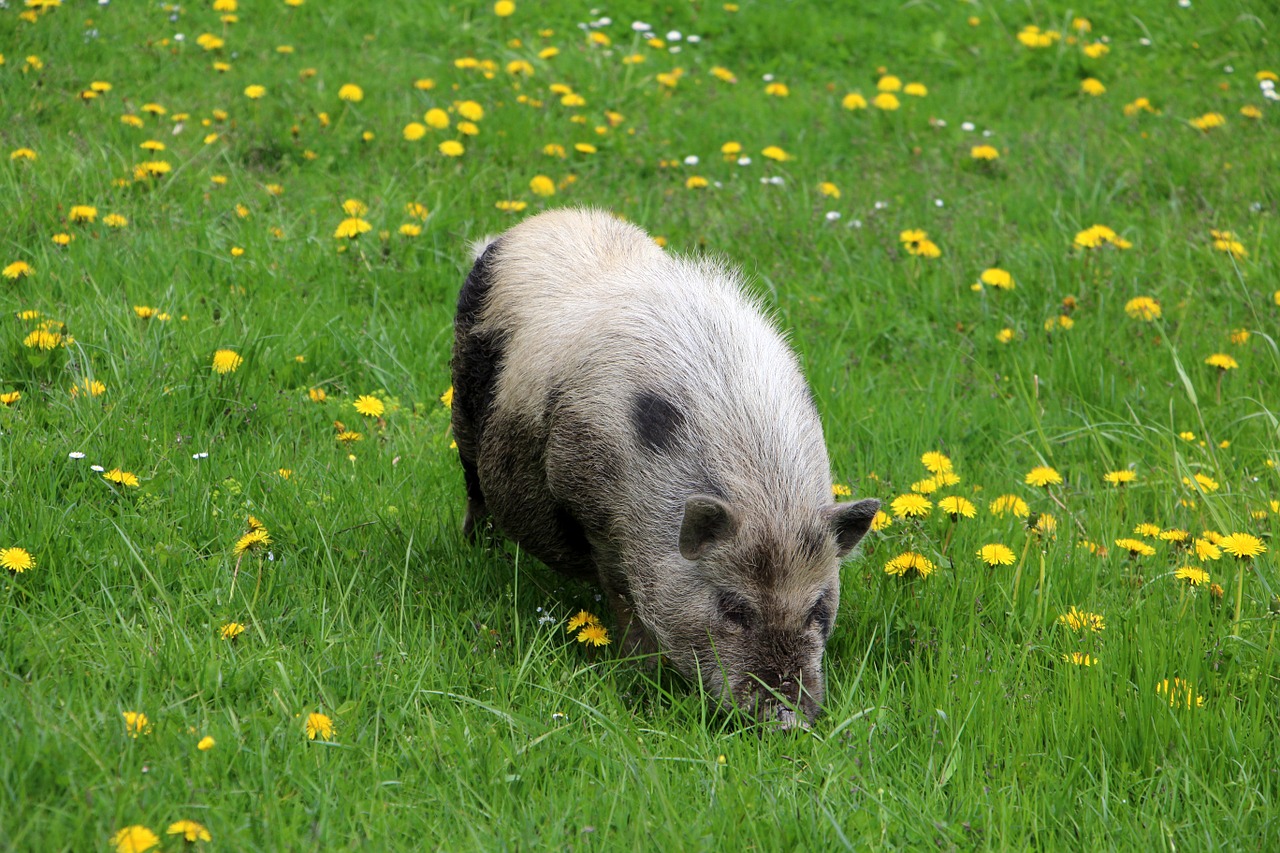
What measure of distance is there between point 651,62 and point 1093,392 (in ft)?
15.4

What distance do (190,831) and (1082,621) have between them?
292cm

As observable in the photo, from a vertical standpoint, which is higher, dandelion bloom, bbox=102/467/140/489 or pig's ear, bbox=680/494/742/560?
pig's ear, bbox=680/494/742/560

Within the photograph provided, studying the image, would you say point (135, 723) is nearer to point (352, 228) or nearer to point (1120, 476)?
point (352, 228)

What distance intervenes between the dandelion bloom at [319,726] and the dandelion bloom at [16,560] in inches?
44.8

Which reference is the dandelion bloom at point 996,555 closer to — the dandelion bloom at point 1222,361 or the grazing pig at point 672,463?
the grazing pig at point 672,463

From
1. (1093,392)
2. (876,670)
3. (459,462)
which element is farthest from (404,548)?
(1093,392)

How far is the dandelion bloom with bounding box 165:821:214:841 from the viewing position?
2825mm

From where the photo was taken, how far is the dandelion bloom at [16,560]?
151 inches

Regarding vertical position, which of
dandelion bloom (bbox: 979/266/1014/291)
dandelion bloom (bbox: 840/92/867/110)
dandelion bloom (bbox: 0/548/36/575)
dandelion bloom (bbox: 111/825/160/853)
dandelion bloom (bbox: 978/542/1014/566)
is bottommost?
dandelion bloom (bbox: 978/542/1014/566)

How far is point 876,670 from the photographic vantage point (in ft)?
13.6

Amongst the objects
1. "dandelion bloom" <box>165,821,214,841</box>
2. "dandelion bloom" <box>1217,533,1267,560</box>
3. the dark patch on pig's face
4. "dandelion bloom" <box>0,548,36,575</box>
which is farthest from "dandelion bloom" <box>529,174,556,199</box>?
"dandelion bloom" <box>165,821,214,841</box>

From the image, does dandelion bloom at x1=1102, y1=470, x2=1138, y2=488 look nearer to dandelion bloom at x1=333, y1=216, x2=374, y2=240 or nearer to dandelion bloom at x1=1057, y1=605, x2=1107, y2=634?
dandelion bloom at x1=1057, y1=605, x2=1107, y2=634

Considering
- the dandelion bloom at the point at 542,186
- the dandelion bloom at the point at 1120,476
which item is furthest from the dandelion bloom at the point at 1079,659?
the dandelion bloom at the point at 542,186

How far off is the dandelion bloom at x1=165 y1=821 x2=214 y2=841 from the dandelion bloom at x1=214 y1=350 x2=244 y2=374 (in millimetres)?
2655
